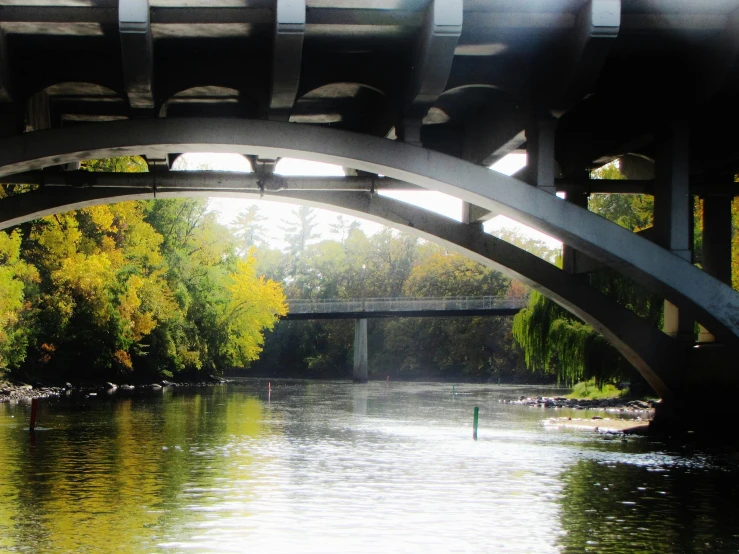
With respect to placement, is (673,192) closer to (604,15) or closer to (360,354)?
(604,15)

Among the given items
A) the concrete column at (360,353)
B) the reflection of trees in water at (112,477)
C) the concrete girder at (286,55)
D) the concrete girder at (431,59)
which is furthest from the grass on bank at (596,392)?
the concrete column at (360,353)

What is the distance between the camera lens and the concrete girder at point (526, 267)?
2030 cm

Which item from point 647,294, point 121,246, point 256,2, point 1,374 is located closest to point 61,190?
point 256,2

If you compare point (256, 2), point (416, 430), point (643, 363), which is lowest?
point (416, 430)

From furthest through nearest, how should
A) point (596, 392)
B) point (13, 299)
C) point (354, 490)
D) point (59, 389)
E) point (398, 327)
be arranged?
point (398, 327) → point (59, 389) → point (596, 392) → point (13, 299) → point (354, 490)

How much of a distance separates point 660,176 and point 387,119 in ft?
14.4

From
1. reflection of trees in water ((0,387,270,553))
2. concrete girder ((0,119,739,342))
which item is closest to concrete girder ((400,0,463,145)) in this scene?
concrete girder ((0,119,739,342))

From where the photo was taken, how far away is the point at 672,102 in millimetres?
15828

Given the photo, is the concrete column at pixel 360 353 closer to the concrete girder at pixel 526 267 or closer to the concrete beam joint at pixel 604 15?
the concrete girder at pixel 526 267

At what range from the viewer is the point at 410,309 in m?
81.0

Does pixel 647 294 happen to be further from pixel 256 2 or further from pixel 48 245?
pixel 48 245

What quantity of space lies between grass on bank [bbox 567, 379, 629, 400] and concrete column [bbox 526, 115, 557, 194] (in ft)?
89.8

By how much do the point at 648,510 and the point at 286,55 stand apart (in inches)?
286

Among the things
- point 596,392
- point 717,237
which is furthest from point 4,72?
point 596,392
